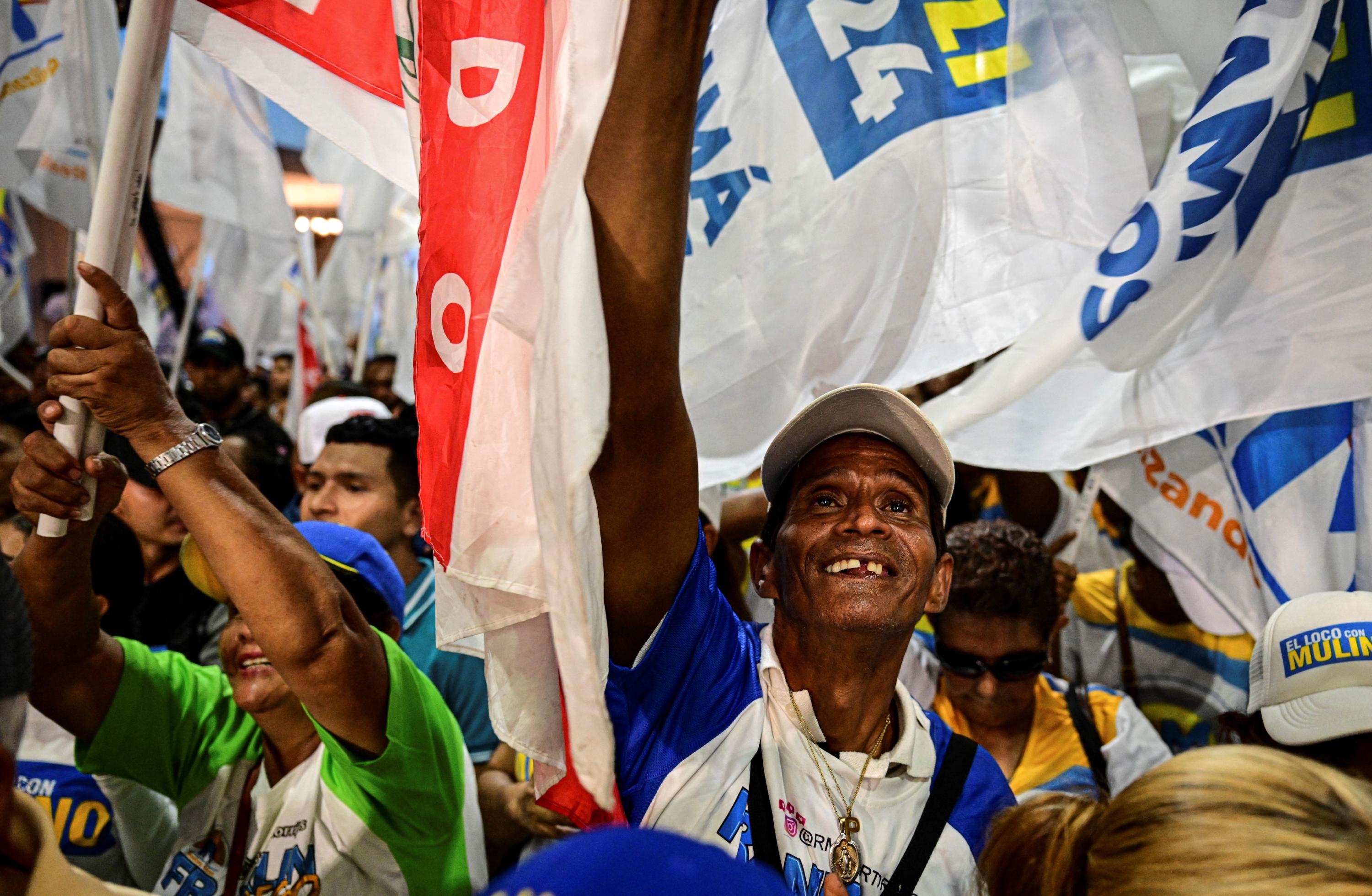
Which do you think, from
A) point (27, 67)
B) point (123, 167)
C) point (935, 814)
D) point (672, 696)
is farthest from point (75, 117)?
point (935, 814)

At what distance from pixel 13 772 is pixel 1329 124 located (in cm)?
254

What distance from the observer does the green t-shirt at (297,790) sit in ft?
6.22

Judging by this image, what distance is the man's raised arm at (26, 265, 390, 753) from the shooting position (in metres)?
1.55

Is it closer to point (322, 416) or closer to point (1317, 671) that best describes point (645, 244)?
point (1317, 671)

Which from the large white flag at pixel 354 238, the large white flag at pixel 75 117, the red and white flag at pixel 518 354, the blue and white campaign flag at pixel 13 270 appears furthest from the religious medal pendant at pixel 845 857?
the blue and white campaign flag at pixel 13 270

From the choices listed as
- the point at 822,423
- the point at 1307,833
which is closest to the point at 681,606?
the point at 822,423

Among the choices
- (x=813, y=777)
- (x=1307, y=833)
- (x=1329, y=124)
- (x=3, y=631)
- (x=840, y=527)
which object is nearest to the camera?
(x=3, y=631)

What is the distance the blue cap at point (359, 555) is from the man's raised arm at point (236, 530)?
14.5 inches

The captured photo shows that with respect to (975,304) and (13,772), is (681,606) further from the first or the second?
(975,304)

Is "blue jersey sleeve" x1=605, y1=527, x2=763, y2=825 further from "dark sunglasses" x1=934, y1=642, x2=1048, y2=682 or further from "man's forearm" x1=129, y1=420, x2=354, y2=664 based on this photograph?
"dark sunglasses" x1=934, y1=642, x2=1048, y2=682

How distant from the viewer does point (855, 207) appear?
98.2 inches

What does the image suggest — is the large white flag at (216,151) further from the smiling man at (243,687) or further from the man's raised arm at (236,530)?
the man's raised arm at (236,530)

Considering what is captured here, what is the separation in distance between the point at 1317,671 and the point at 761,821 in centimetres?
106

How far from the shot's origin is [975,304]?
2.50 m
